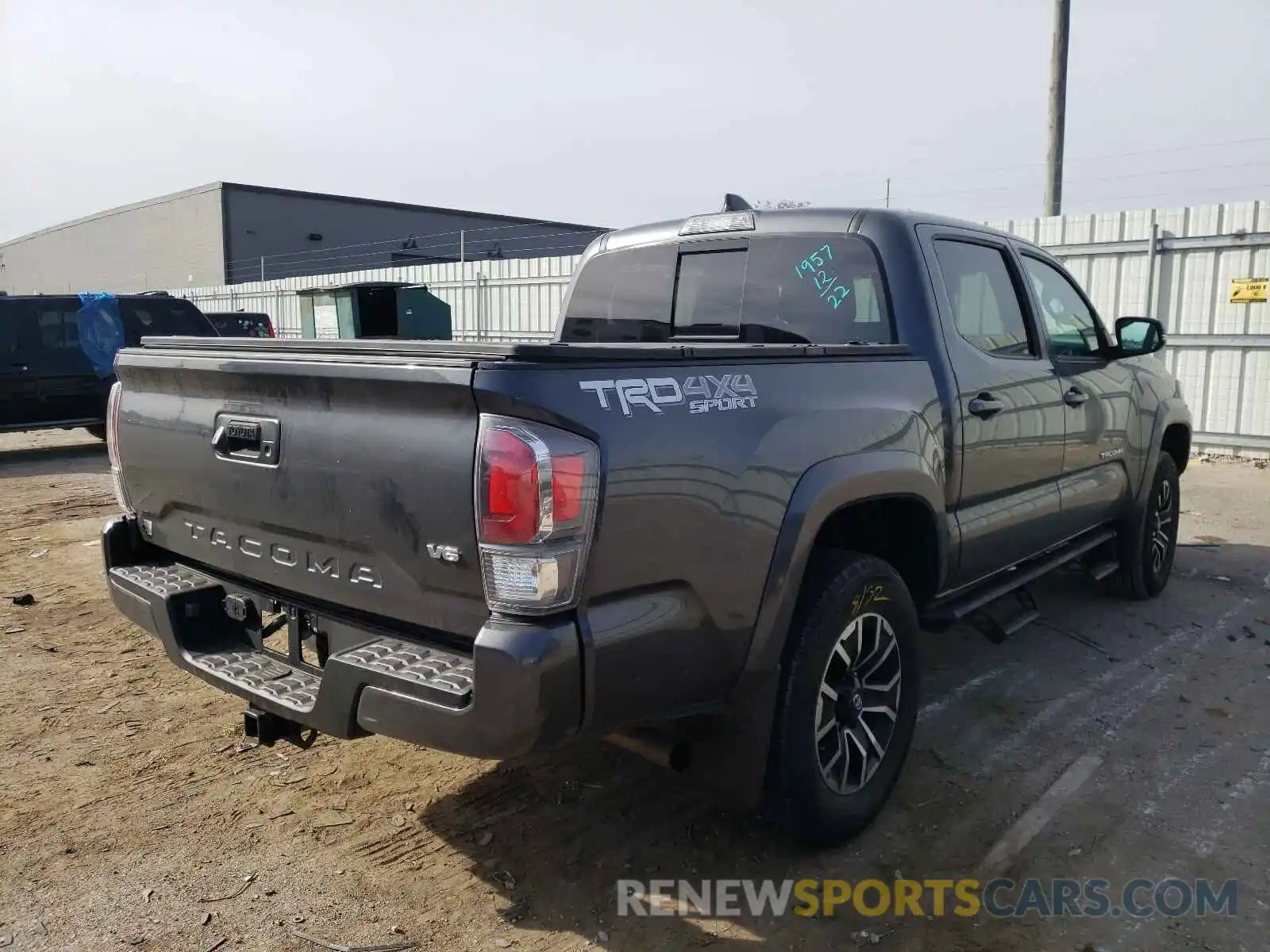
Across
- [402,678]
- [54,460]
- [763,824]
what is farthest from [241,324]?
Result: [402,678]

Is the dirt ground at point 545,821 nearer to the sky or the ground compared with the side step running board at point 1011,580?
nearer to the ground

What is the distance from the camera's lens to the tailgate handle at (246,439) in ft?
9.04

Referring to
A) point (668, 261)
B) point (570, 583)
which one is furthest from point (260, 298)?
point (570, 583)

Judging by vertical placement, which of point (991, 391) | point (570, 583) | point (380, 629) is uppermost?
point (991, 391)

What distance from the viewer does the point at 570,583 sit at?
229 cm

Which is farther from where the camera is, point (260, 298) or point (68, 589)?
point (260, 298)

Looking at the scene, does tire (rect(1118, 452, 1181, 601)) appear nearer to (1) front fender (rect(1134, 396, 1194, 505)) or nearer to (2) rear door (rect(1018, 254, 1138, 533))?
(1) front fender (rect(1134, 396, 1194, 505))

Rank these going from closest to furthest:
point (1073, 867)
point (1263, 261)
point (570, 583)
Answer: point (570, 583)
point (1073, 867)
point (1263, 261)

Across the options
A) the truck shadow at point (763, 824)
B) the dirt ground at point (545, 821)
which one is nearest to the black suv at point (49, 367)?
the dirt ground at point (545, 821)

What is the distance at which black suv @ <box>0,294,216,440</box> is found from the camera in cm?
1152

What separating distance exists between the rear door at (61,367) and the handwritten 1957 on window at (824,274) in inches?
418

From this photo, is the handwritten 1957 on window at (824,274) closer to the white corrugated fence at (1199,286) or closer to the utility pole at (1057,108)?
the white corrugated fence at (1199,286)

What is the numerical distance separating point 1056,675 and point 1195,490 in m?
5.90

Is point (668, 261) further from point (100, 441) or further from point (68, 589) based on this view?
point (100, 441)
